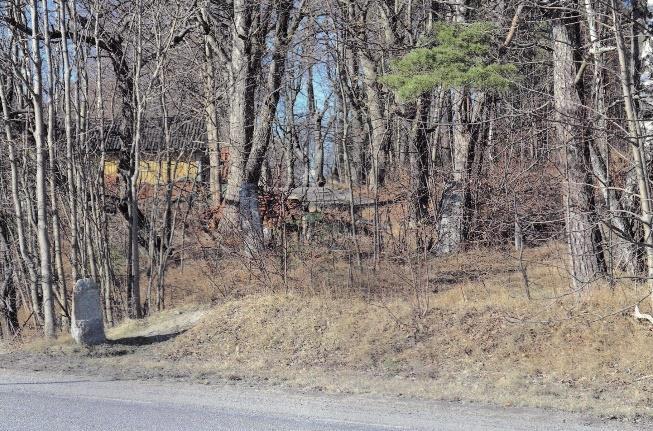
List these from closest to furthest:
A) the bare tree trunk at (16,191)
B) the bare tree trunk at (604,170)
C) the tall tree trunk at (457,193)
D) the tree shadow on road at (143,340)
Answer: the bare tree trunk at (604,170) < the tree shadow on road at (143,340) < the tall tree trunk at (457,193) < the bare tree trunk at (16,191)

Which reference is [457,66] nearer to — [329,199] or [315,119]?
[329,199]

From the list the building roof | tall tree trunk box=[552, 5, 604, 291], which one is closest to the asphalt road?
tall tree trunk box=[552, 5, 604, 291]

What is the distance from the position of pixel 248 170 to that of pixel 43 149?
5818 millimetres

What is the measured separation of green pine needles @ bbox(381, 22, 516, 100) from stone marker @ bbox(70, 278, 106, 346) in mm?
6478

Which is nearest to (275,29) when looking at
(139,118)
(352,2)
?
(352,2)

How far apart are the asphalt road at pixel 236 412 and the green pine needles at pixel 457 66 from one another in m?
6.22

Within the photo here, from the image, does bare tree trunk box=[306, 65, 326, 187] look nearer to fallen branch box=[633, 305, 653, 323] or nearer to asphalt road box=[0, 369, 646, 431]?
fallen branch box=[633, 305, 653, 323]

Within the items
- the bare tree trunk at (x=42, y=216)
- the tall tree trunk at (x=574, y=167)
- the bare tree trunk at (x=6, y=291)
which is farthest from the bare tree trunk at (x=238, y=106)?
the tall tree trunk at (x=574, y=167)

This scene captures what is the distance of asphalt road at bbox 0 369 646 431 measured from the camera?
7.41m

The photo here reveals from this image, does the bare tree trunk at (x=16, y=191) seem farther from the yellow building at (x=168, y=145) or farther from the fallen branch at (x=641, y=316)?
the fallen branch at (x=641, y=316)

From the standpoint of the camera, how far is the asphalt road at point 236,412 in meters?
7.41

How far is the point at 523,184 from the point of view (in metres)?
15.8

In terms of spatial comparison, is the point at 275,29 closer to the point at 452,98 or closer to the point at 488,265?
the point at 452,98

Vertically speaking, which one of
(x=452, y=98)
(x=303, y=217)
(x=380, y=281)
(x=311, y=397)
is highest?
(x=452, y=98)
